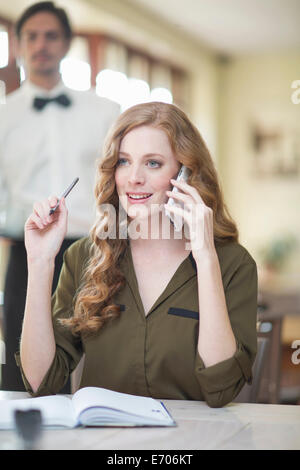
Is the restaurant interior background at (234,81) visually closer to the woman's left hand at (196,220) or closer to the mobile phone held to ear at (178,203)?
the mobile phone held to ear at (178,203)

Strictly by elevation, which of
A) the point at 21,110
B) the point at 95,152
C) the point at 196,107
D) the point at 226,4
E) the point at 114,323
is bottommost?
the point at 114,323

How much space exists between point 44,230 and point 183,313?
39 centimetres

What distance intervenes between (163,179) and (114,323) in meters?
0.37

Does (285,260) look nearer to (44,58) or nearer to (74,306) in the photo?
(44,58)

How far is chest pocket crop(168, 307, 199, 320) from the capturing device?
4.58 feet

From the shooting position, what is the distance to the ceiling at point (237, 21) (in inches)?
218

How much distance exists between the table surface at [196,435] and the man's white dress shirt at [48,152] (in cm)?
143

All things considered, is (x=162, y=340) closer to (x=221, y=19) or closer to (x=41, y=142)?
(x=41, y=142)

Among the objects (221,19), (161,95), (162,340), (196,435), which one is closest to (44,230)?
(162,340)

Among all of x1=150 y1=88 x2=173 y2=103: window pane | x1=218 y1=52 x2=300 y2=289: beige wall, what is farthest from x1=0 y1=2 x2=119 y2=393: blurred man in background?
x1=218 y1=52 x2=300 y2=289: beige wall

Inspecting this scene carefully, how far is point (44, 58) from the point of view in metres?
2.55

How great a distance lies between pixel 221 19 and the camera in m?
5.98
